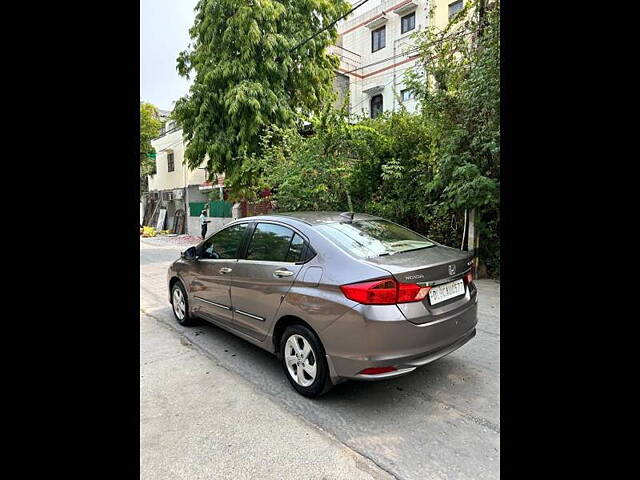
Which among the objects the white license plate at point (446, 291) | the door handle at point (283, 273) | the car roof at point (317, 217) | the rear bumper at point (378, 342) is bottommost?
the rear bumper at point (378, 342)

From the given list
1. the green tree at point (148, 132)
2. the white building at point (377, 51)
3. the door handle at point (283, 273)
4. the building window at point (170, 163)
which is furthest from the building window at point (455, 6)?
the green tree at point (148, 132)

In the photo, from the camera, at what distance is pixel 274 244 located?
3457 mm

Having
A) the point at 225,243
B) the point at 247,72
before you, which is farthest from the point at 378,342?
the point at 247,72

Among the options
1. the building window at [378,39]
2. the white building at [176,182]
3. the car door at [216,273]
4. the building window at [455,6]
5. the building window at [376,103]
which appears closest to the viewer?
the car door at [216,273]

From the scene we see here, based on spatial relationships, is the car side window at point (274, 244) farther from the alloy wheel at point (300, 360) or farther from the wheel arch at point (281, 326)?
the alloy wheel at point (300, 360)

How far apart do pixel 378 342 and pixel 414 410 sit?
677mm

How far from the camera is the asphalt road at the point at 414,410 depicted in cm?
225

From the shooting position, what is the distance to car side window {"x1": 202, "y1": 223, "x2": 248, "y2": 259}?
3.88 m

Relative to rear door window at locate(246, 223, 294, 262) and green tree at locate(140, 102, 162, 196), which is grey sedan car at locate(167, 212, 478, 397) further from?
green tree at locate(140, 102, 162, 196)

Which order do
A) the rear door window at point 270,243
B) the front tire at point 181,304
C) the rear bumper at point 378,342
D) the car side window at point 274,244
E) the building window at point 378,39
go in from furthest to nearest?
the building window at point 378,39 < the front tire at point 181,304 < the rear door window at point 270,243 < the car side window at point 274,244 < the rear bumper at point 378,342

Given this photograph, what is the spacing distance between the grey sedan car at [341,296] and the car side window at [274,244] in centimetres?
1

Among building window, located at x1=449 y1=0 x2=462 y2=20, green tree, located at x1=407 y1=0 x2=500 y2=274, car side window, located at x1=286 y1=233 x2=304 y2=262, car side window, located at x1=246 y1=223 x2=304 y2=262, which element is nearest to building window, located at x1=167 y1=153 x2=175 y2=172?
building window, located at x1=449 y1=0 x2=462 y2=20
